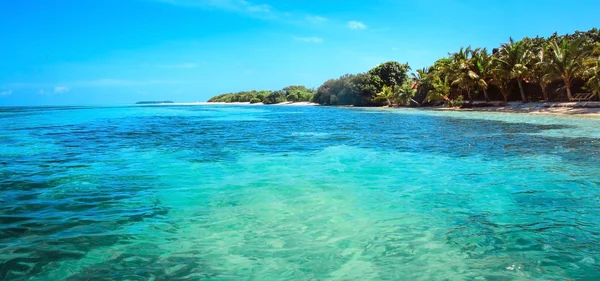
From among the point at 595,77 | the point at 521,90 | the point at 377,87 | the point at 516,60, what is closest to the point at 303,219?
the point at 595,77

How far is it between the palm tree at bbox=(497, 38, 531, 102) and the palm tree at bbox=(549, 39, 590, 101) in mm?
3798

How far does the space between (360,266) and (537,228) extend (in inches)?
112

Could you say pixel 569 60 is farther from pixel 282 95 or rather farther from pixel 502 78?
pixel 282 95

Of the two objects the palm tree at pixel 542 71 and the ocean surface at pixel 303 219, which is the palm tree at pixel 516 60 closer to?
the palm tree at pixel 542 71

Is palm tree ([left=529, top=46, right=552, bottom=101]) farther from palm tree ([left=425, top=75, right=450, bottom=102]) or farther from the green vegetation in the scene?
palm tree ([left=425, top=75, right=450, bottom=102])

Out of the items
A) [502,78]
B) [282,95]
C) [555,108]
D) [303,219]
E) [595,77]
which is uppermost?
[282,95]

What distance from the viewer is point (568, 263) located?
3977 millimetres

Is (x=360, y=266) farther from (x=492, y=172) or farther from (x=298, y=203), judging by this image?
(x=492, y=172)

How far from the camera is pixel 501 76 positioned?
40.2m

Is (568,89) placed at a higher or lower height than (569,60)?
lower

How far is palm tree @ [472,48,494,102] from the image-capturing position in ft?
140

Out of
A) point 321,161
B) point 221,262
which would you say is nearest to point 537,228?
point 221,262

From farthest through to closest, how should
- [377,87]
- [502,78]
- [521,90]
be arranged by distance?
[377,87]
[502,78]
[521,90]

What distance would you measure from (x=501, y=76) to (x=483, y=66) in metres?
3.75
